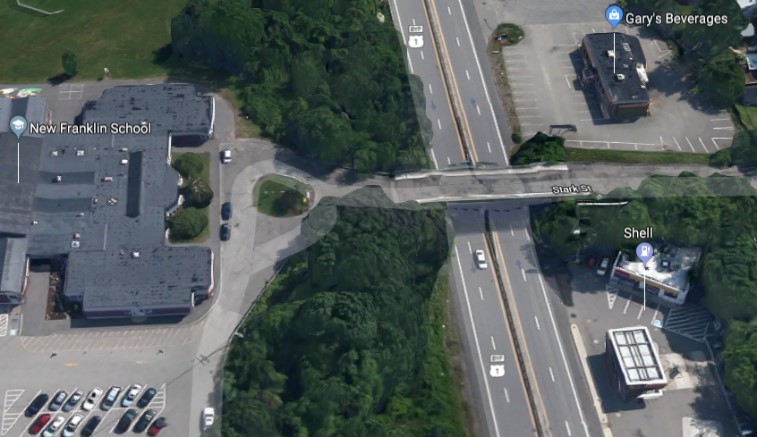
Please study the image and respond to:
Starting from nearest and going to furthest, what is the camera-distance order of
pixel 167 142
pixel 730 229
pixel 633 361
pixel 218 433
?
pixel 218 433, pixel 633 361, pixel 730 229, pixel 167 142

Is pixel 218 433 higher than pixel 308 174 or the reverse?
the reverse

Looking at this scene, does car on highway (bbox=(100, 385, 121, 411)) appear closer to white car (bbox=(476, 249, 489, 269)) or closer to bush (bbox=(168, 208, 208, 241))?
bush (bbox=(168, 208, 208, 241))

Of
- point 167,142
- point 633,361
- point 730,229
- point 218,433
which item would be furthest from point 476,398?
point 167,142

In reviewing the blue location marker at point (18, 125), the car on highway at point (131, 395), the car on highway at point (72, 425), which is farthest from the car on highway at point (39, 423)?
the blue location marker at point (18, 125)

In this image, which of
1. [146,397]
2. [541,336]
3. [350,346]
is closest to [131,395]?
[146,397]

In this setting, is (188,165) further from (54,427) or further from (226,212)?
(54,427)

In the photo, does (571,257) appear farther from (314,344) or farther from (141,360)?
(141,360)

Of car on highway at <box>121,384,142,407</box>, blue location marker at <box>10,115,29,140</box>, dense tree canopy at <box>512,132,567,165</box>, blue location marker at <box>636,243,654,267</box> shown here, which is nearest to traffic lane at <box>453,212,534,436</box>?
dense tree canopy at <box>512,132,567,165</box>
